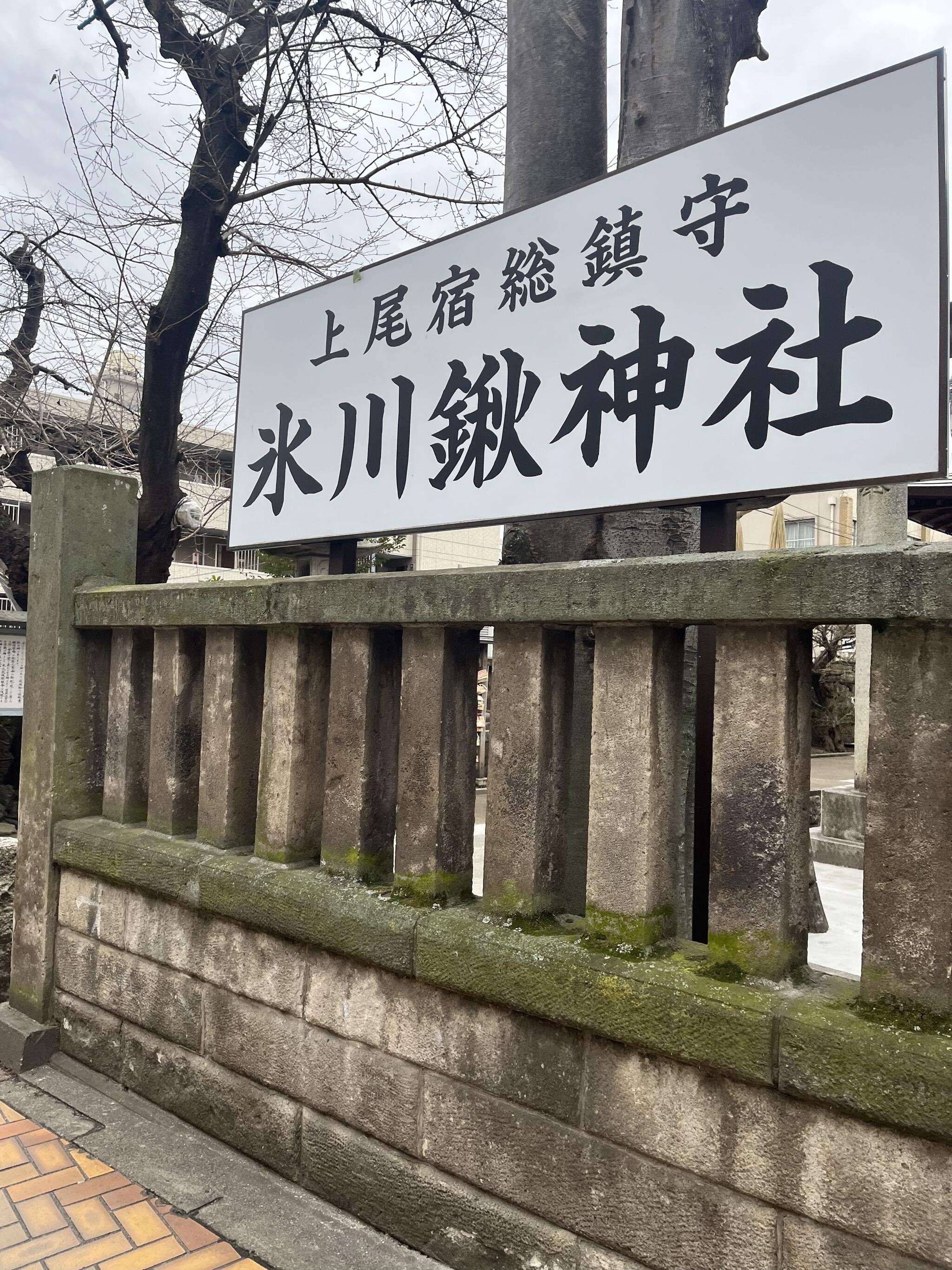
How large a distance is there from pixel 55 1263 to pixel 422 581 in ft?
7.84

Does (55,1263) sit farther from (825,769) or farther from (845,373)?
(825,769)

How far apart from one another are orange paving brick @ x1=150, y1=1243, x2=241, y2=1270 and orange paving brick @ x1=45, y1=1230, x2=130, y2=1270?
0.09 metres

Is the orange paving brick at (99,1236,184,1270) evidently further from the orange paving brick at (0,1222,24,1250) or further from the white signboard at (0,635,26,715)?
the white signboard at (0,635,26,715)

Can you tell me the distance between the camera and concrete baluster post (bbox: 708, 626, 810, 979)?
2.20 m

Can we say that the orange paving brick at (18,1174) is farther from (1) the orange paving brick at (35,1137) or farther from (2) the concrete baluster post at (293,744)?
(2) the concrete baluster post at (293,744)

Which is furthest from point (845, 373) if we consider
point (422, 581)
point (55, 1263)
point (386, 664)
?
point (55, 1263)

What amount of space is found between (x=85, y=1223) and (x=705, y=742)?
257 centimetres

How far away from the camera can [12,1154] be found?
3418 mm

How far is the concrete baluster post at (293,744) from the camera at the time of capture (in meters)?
3.36

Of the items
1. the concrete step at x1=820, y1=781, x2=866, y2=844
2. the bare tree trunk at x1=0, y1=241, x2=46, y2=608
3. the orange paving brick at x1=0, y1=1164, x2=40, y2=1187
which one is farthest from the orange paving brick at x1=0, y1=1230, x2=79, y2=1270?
the concrete step at x1=820, y1=781, x2=866, y2=844

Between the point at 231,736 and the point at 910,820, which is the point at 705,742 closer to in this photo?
the point at 910,820

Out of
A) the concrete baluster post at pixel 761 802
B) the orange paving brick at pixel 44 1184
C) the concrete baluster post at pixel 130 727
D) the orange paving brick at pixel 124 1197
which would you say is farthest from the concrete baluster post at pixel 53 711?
the concrete baluster post at pixel 761 802

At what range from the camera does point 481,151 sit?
8.41 metres

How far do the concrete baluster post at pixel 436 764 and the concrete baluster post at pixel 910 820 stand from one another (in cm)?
126
